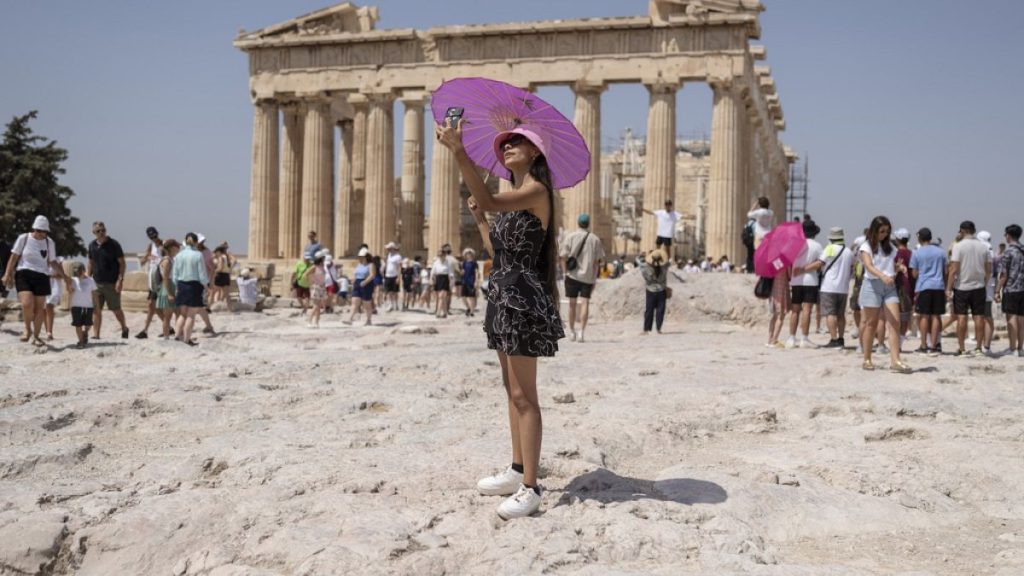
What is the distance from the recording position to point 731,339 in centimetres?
1459

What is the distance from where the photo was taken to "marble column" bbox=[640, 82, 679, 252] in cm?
3259

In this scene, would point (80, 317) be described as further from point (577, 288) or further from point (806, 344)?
point (806, 344)

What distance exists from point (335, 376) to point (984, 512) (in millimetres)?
5805

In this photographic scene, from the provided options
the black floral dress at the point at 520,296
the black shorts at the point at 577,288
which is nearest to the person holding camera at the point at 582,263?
the black shorts at the point at 577,288

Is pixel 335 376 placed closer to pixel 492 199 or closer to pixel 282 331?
pixel 492 199

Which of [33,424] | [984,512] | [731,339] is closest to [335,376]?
[33,424]

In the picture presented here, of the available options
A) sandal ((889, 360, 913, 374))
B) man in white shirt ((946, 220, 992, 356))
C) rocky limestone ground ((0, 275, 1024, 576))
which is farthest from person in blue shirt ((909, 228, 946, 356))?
sandal ((889, 360, 913, 374))

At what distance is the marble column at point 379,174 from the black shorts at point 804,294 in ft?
83.2

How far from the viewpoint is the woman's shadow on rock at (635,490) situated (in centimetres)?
484

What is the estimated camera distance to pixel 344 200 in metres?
40.0

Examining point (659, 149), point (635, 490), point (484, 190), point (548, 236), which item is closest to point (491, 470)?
point (635, 490)

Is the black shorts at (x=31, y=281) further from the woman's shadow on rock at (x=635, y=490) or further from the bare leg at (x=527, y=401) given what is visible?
the bare leg at (x=527, y=401)

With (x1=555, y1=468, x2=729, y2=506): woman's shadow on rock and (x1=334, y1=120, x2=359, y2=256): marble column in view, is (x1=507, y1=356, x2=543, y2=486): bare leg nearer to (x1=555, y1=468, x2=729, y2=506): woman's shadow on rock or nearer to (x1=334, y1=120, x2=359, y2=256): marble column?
(x1=555, y1=468, x2=729, y2=506): woman's shadow on rock

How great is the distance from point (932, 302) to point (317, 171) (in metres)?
29.3
